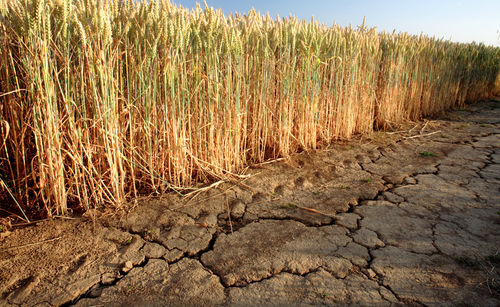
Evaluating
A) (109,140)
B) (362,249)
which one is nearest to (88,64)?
(109,140)

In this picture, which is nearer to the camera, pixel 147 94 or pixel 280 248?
pixel 280 248

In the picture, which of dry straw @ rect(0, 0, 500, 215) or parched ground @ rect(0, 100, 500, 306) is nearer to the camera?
parched ground @ rect(0, 100, 500, 306)

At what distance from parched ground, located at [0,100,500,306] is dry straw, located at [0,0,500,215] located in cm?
30

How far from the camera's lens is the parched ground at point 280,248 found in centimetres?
149

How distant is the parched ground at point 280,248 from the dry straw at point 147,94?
302 mm

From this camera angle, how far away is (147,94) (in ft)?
7.45

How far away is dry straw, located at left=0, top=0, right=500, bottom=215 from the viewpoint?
1915 mm

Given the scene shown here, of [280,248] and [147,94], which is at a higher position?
[147,94]

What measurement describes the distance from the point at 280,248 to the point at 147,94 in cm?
140

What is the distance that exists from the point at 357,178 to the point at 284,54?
1.40m

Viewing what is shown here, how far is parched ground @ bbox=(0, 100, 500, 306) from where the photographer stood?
149 centimetres

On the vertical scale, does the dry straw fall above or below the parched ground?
above

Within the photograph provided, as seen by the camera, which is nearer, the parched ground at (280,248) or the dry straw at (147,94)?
the parched ground at (280,248)

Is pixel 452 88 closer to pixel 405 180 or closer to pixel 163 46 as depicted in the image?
pixel 405 180
